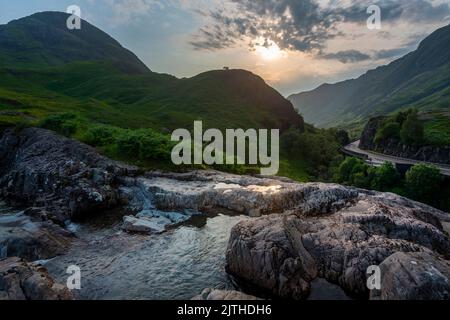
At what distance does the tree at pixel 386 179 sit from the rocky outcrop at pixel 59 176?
44.9 metres

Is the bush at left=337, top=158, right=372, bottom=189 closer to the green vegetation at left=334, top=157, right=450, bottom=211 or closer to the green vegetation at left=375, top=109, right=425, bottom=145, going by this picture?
the green vegetation at left=334, top=157, right=450, bottom=211

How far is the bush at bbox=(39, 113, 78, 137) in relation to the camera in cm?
4780

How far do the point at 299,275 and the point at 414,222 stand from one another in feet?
32.8

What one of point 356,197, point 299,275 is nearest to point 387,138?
point 356,197

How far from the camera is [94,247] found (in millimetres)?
21516

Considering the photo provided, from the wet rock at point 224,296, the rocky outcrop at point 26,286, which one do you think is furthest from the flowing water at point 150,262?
the wet rock at point 224,296

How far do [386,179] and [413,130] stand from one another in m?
45.3

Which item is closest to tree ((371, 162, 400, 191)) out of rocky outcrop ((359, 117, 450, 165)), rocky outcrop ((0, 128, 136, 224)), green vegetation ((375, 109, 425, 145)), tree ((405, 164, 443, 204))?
tree ((405, 164, 443, 204))

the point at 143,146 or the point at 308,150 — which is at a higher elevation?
the point at 143,146

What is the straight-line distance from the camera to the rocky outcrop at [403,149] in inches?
3122

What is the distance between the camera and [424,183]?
163ft

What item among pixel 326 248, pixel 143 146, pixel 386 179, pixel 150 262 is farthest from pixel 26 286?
pixel 386 179

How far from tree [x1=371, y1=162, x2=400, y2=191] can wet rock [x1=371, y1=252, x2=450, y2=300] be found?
44471 millimetres

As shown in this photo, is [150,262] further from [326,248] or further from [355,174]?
[355,174]
